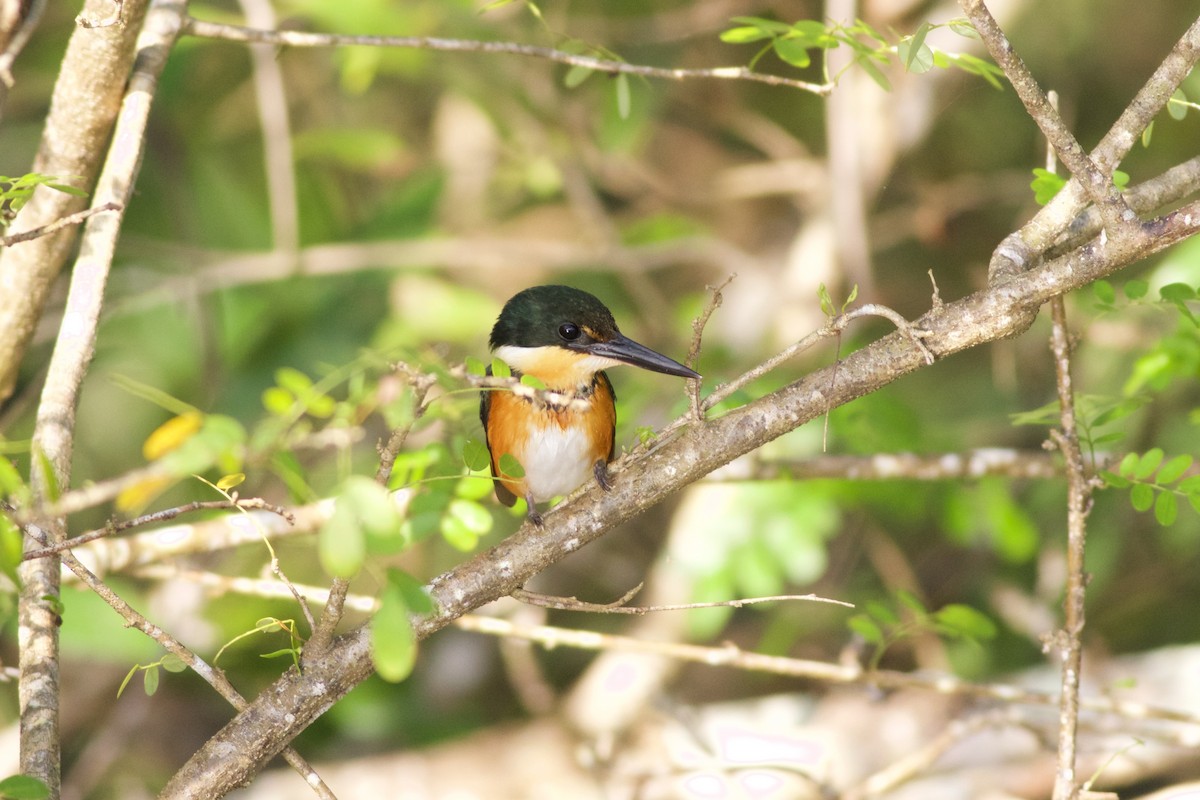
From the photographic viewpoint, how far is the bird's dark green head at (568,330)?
279cm

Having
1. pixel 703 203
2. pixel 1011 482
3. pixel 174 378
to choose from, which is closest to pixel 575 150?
pixel 703 203

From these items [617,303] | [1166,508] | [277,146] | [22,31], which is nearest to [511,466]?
[1166,508]

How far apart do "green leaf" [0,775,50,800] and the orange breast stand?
1426mm

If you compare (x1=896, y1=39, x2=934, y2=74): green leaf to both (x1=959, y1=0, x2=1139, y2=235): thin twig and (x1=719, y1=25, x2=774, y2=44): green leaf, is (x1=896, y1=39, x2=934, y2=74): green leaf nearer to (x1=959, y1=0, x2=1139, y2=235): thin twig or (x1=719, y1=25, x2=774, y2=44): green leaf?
(x1=959, y1=0, x2=1139, y2=235): thin twig

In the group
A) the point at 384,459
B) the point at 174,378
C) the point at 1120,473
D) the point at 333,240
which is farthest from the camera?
the point at 333,240

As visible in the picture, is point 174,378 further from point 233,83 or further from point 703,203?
point 703,203

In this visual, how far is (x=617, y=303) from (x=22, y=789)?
3.60m

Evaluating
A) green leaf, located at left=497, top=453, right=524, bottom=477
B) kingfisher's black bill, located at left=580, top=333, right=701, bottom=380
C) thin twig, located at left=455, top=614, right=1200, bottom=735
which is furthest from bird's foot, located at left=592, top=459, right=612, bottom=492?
thin twig, located at left=455, top=614, right=1200, bottom=735

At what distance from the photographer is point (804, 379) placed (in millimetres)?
1909

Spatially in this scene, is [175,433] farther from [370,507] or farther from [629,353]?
[370,507]

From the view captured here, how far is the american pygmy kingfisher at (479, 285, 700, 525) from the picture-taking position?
281 cm

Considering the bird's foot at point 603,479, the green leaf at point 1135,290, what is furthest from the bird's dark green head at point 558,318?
the green leaf at point 1135,290

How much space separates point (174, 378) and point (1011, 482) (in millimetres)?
3260

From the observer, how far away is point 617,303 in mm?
4840
